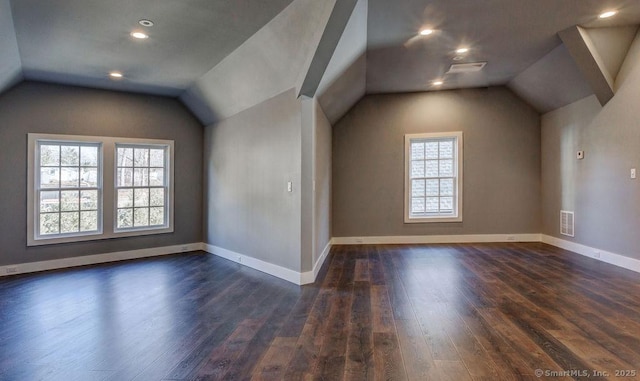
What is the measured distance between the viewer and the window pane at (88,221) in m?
5.19

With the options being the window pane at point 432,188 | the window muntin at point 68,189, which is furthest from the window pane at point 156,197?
the window pane at point 432,188

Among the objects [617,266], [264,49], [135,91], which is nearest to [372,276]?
[264,49]

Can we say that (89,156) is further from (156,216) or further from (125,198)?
(156,216)

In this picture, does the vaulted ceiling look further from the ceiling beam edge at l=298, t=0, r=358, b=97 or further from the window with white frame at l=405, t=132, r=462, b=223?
the window with white frame at l=405, t=132, r=462, b=223


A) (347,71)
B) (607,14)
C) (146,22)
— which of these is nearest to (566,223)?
(607,14)

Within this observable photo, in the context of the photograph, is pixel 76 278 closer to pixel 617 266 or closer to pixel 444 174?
pixel 444 174

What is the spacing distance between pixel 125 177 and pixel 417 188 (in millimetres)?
5306

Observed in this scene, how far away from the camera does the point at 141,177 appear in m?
5.70

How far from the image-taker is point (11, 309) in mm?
3244

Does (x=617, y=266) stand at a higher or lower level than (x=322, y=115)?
lower

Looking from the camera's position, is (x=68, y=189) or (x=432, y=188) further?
(x=432, y=188)

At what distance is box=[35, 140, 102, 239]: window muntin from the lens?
4.87 metres

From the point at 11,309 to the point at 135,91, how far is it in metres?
3.53

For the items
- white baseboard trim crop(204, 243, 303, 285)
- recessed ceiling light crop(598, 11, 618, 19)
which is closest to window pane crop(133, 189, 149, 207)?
white baseboard trim crop(204, 243, 303, 285)
